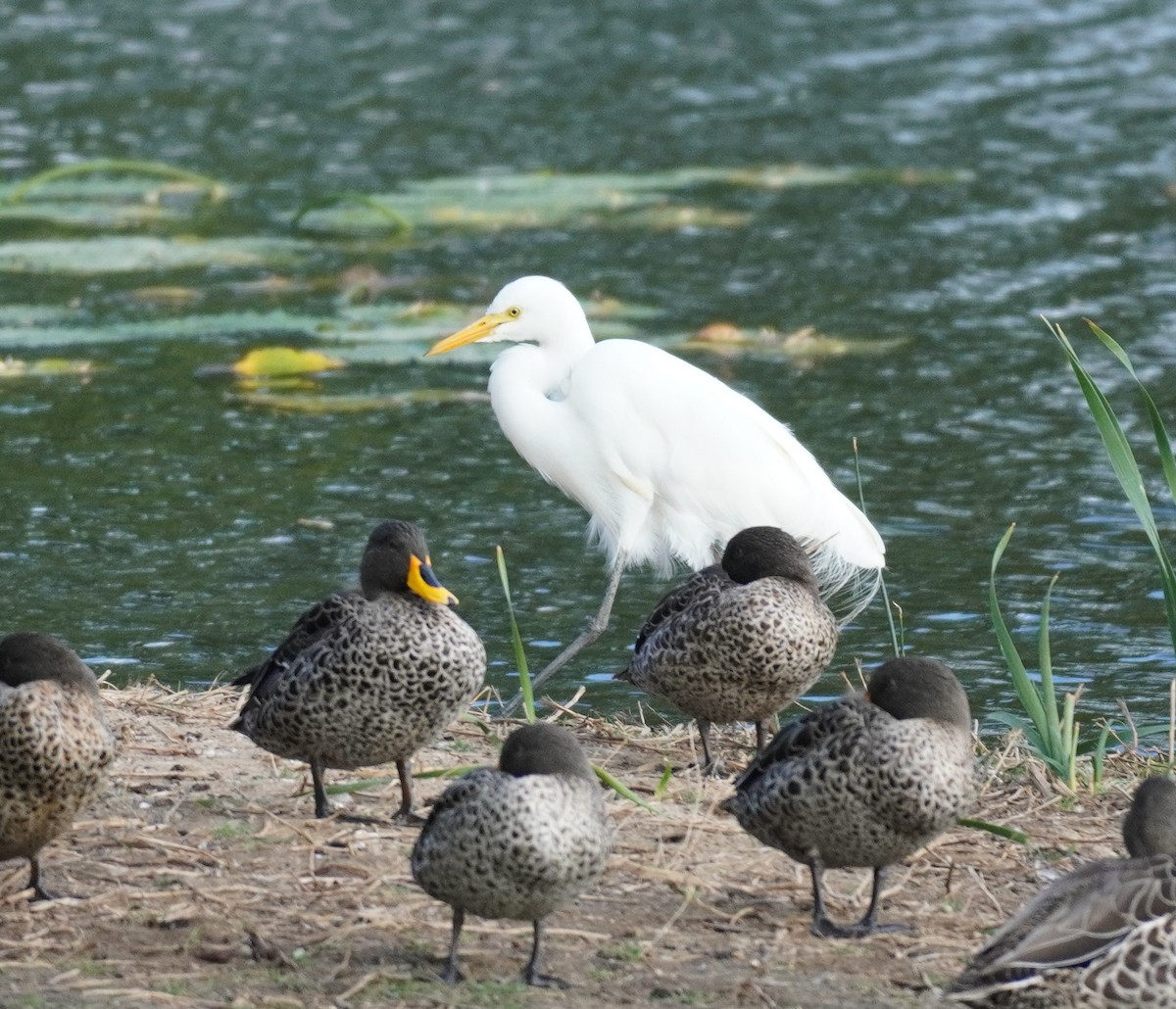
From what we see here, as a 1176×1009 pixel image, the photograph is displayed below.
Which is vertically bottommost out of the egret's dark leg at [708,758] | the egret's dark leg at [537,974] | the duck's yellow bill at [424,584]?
the egret's dark leg at [708,758]

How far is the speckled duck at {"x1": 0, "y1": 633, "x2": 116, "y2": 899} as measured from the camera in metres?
4.54

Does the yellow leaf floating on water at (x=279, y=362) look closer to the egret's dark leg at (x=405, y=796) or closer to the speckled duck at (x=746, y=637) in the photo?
the speckled duck at (x=746, y=637)

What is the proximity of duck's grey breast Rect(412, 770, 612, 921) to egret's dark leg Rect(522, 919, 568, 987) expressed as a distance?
39mm

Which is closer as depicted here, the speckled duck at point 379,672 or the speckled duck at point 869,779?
the speckled duck at point 869,779

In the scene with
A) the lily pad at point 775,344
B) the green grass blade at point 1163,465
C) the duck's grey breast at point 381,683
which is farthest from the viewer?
the lily pad at point 775,344

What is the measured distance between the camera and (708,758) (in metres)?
5.88

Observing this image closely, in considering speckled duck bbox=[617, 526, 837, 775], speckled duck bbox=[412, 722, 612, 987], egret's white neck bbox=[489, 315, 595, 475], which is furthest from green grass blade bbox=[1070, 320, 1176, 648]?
egret's white neck bbox=[489, 315, 595, 475]

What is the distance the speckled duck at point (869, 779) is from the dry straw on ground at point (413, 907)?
0.68ft

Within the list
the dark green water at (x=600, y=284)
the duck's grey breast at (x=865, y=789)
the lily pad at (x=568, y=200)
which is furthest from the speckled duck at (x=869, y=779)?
the lily pad at (x=568, y=200)

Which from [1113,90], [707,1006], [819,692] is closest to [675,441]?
[819,692]

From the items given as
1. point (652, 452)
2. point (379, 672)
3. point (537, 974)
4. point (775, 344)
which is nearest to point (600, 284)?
point (775, 344)

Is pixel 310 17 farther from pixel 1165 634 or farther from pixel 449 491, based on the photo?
pixel 1165 634

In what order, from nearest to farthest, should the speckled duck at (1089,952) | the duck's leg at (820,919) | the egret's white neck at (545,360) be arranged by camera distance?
the speckled duck at (1089,952), the duck's leg at (820,919), the egret's white neck at (545,360)

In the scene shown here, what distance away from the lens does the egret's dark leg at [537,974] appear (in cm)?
436
